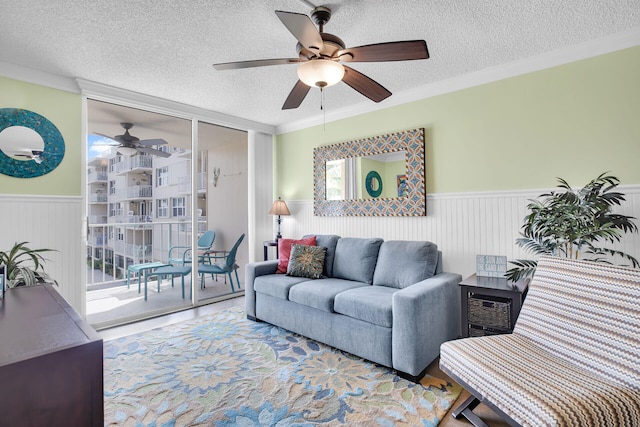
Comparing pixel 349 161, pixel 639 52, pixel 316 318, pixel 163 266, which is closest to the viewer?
pixel 639 52

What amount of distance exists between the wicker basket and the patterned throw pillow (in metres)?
1.44

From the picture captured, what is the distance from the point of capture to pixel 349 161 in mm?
3969

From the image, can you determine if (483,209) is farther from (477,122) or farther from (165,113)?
(165,113)

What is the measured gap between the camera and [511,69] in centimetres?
283

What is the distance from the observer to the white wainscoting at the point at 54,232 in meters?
2.83

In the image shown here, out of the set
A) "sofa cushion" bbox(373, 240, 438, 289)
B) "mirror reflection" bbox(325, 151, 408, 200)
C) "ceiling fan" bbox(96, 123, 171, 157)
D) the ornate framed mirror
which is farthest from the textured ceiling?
"sofa cushion" bbox(373, 240, 438, 289)

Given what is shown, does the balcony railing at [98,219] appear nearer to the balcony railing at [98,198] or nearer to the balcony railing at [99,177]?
the balcony railing at [98,198]

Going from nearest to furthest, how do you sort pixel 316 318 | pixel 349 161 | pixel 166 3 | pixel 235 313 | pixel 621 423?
pixel 621 423 < pixel 166 3 < pixel 316 318 < pixel 235 313 < pixel 349 161

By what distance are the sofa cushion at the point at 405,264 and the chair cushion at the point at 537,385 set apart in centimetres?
108

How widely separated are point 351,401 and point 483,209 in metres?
2.03

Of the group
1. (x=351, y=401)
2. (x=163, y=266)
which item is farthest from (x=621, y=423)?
(x=163, y=266)

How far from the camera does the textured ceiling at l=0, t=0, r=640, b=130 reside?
2.04m

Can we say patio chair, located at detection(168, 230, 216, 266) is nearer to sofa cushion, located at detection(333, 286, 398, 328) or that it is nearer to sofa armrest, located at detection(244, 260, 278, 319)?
sofa armrest, located at detection(244, 260, 278, 319)

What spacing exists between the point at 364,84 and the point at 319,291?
5.54 feet
